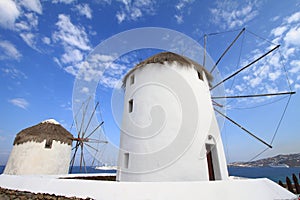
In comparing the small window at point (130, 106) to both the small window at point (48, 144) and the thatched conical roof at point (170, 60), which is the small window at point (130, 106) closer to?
the thatched conical roof at point (170, 60)

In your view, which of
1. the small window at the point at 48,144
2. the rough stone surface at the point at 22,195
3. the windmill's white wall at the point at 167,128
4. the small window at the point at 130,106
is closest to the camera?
the rough stone surface at the point at 22,195

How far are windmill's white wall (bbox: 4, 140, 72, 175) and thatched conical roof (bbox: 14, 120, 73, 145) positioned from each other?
41 cm

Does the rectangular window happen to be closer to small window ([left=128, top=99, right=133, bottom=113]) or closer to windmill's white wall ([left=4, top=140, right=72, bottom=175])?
small window ([left=128, top=99, right=133, bottom=113])

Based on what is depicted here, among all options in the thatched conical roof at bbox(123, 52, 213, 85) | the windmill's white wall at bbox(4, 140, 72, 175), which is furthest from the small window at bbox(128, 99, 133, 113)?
the windmill's white wall at bbox(4, 140, 72, 175)

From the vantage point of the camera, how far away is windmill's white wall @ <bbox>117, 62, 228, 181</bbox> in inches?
321

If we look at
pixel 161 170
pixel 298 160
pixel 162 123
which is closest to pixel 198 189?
pixel 161 170

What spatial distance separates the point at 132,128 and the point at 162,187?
433 centimetres

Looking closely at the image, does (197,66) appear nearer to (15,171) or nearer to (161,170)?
(161,170)

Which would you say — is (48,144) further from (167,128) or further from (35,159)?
(167,128)

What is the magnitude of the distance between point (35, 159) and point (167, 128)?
44.4ft

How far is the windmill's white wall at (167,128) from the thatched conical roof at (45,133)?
10234 mm

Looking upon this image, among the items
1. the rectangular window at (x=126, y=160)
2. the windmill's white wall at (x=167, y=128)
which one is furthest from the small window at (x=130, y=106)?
the rectangular window at (x=126, y=160)

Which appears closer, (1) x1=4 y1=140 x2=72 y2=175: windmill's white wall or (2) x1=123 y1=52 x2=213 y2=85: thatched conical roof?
(2) x1=123 y1=52 x2=213 y2=85: thatched conical roof

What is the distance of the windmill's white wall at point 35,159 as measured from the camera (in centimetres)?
1441
